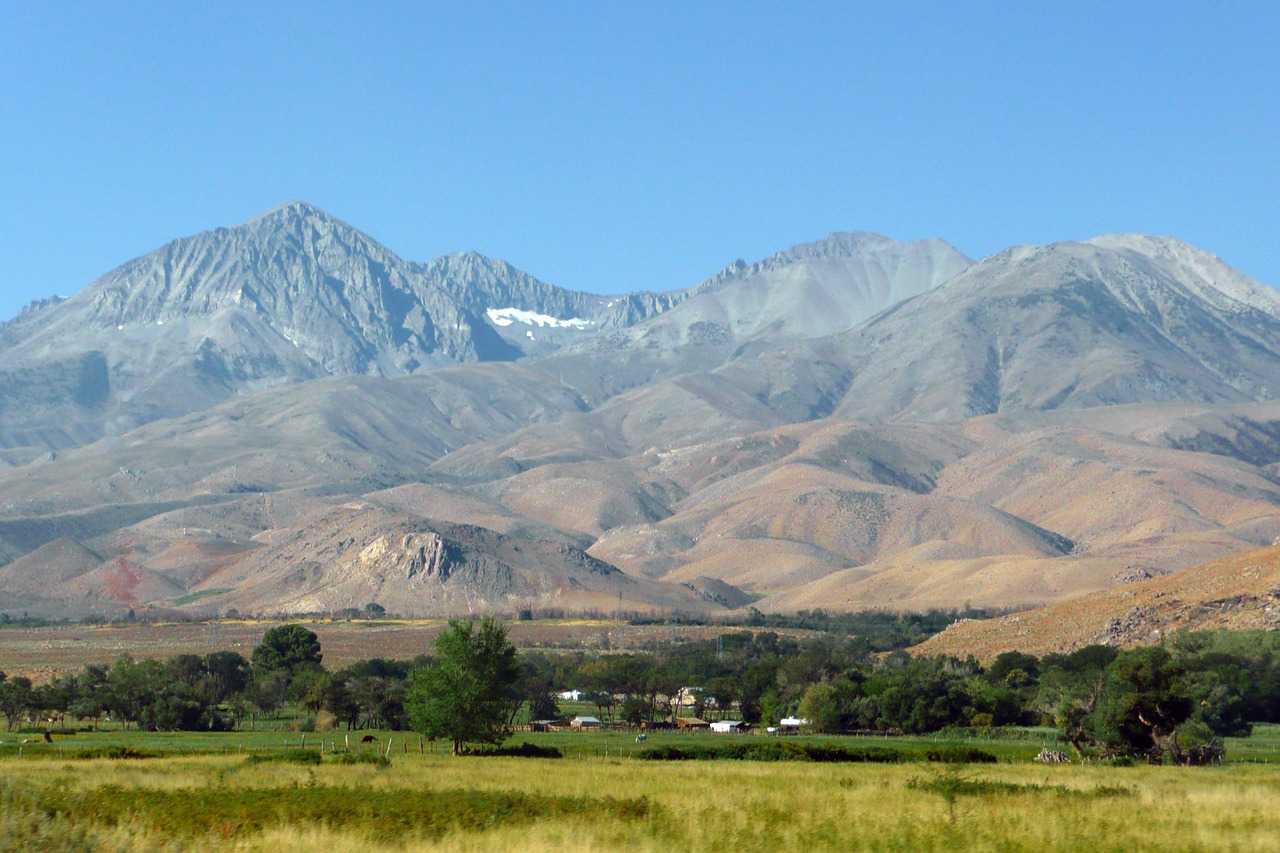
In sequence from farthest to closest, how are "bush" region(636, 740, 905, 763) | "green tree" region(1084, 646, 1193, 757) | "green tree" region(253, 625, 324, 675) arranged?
"green tree" region(253, 625, 324, 675)
"green tree" region(1084, 646, 1193, 757)
"bush" region(636, 740, 905, 763)

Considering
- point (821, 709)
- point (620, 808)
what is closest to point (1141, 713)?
point (821, 709)

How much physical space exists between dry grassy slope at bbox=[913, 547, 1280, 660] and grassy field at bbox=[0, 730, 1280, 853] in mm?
66201

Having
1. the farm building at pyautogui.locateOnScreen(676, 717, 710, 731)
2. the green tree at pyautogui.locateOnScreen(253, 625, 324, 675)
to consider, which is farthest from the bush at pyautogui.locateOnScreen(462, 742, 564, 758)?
the green tree at pyautogui.locateOnScreen(253, 625, 324, 675)

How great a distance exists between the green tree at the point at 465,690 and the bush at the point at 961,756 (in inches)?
701

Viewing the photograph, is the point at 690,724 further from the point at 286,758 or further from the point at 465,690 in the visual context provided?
the point at 286,758

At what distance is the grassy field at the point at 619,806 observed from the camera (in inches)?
1103

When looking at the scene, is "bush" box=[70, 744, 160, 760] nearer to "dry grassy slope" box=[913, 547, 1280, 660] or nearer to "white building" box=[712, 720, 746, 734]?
"white building" box=[712, 720, 746, 734]

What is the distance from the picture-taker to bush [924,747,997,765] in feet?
185

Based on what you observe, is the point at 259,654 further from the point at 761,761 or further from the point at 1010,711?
the point at 761,761

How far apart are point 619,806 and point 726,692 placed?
73496 millimetres

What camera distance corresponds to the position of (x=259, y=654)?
425 ft

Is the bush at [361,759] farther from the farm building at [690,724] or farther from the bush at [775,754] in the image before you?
the farm building at [690,724]

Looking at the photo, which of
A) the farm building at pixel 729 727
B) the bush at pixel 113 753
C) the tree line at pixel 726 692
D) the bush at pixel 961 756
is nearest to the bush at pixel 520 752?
the tree line at pixel 726 692

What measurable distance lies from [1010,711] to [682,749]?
105ft
